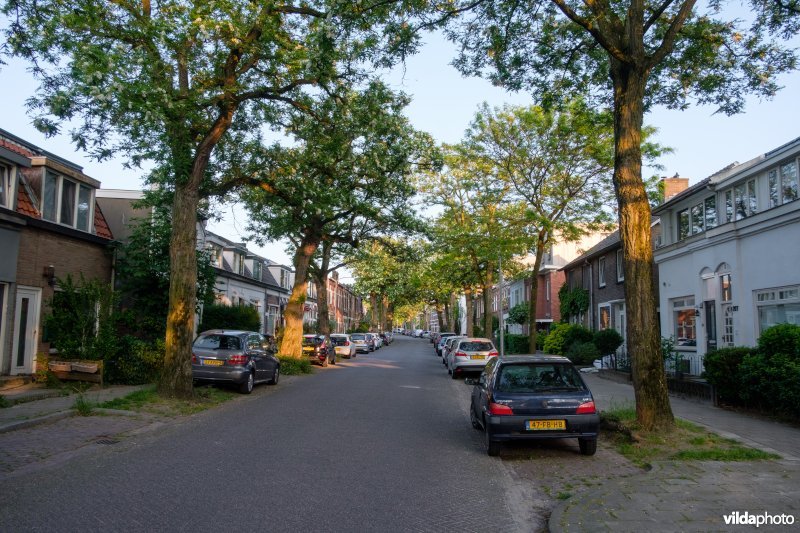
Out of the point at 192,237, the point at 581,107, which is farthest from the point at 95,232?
the point at 581,107

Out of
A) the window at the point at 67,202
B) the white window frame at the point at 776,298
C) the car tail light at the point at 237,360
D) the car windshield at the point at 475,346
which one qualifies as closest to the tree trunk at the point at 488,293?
the car windshield at the point at 475,346

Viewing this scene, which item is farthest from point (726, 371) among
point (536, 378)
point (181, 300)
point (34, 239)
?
point (34, 239)

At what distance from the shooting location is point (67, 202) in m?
17.0

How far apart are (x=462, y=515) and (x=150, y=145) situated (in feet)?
35.1

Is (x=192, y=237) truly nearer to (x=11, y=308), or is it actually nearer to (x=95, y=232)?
(x=11, y=308)

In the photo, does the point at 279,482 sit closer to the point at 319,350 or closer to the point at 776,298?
the point at 776,298

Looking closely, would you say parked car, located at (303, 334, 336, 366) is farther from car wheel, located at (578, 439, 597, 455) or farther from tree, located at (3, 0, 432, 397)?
car wheel, located at (578, 439, 597, 455)

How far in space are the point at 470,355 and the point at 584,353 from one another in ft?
19.1

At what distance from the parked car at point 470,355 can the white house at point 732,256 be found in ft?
21.2

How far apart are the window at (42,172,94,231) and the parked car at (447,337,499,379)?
1346cm

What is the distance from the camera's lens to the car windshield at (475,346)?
73.7 feet

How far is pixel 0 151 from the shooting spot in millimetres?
13742

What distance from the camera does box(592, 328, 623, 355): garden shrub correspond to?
76.2ft

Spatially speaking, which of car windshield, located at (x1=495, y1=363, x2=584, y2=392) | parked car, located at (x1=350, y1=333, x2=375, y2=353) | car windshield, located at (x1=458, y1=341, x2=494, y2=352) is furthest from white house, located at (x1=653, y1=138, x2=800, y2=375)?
parked car, located at (x1=350, y1=333, x2=375, y2=353)
